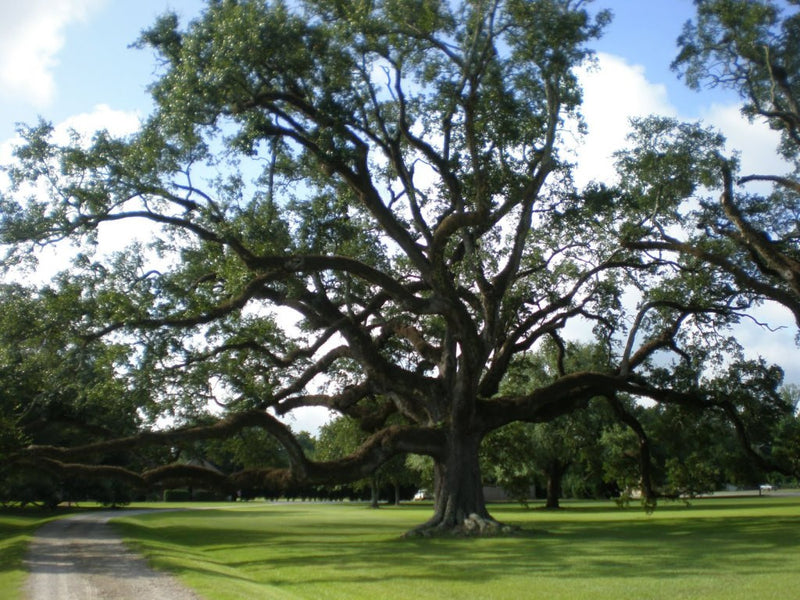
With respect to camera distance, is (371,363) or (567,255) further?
(567,255)

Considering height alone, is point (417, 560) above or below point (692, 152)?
below

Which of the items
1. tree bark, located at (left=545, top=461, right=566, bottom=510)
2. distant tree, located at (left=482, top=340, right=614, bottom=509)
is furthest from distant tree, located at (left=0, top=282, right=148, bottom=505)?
tree bark, located at (left=545, top=461, right=566, bottom=510)

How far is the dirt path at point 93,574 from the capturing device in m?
12.1

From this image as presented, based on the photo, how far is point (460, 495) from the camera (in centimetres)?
2395

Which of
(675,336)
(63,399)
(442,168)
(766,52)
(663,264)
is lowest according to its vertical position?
(63,399)

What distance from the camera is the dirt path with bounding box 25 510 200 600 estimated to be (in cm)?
1207

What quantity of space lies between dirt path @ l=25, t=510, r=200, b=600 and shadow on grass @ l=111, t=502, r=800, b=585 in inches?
36.6

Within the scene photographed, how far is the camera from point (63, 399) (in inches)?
945

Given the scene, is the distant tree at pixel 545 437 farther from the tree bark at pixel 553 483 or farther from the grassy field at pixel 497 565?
the grassy field at pixel 497 565

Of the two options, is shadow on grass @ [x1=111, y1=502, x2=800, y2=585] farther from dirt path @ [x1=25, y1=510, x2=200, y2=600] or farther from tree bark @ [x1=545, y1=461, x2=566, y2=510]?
tree bark @ [x1=545, y1=461, x2=566, y2=510]

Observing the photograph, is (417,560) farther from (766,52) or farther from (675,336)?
(766,52)

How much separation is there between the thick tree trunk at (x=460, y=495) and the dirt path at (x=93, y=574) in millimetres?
9429

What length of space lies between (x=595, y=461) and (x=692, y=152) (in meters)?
20.9

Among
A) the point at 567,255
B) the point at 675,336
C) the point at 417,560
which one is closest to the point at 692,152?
the point at 567,255
